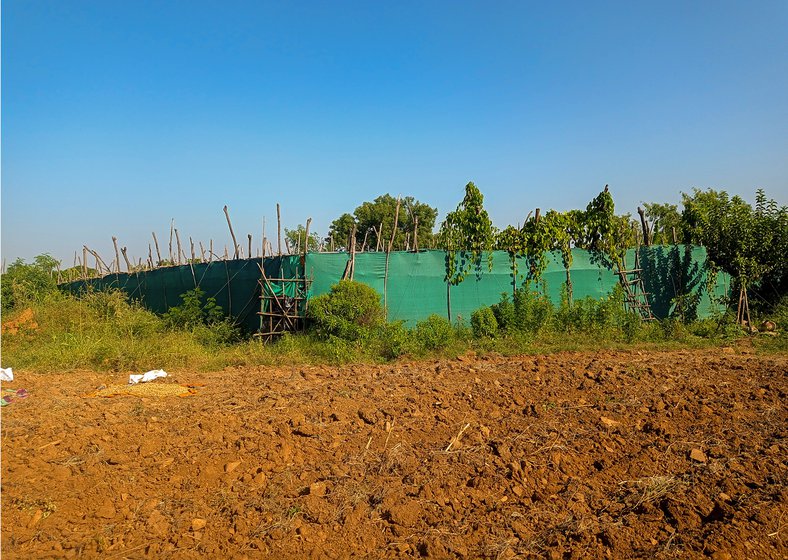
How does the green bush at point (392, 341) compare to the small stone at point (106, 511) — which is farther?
the green bush at point (392, 341)

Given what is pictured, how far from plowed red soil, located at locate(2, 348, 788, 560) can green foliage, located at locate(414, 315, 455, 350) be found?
2.99m

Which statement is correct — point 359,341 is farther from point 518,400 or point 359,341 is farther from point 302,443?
point 302,443

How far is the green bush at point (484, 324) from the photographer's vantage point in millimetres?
11320

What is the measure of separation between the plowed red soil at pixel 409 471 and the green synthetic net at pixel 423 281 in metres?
4.26

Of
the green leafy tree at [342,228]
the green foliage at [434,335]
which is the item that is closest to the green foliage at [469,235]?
the green foliage at [434,335]

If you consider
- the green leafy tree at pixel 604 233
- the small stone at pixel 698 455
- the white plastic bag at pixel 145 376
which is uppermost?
the green leafy tree at pixel 604 233

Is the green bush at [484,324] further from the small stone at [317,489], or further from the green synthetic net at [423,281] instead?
the small stone at [317,489]

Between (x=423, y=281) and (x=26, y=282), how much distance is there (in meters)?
14.8

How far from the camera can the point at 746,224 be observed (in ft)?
46.9

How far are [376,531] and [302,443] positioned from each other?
1681mm

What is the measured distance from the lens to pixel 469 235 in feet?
41.3

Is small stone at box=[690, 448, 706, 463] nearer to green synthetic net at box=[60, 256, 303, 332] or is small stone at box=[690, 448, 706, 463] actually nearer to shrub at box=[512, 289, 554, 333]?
shrub at box=[512, 289, 554, 333]

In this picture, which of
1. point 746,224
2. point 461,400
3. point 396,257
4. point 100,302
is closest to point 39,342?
point 100,302

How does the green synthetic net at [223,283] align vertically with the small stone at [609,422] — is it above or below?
above
